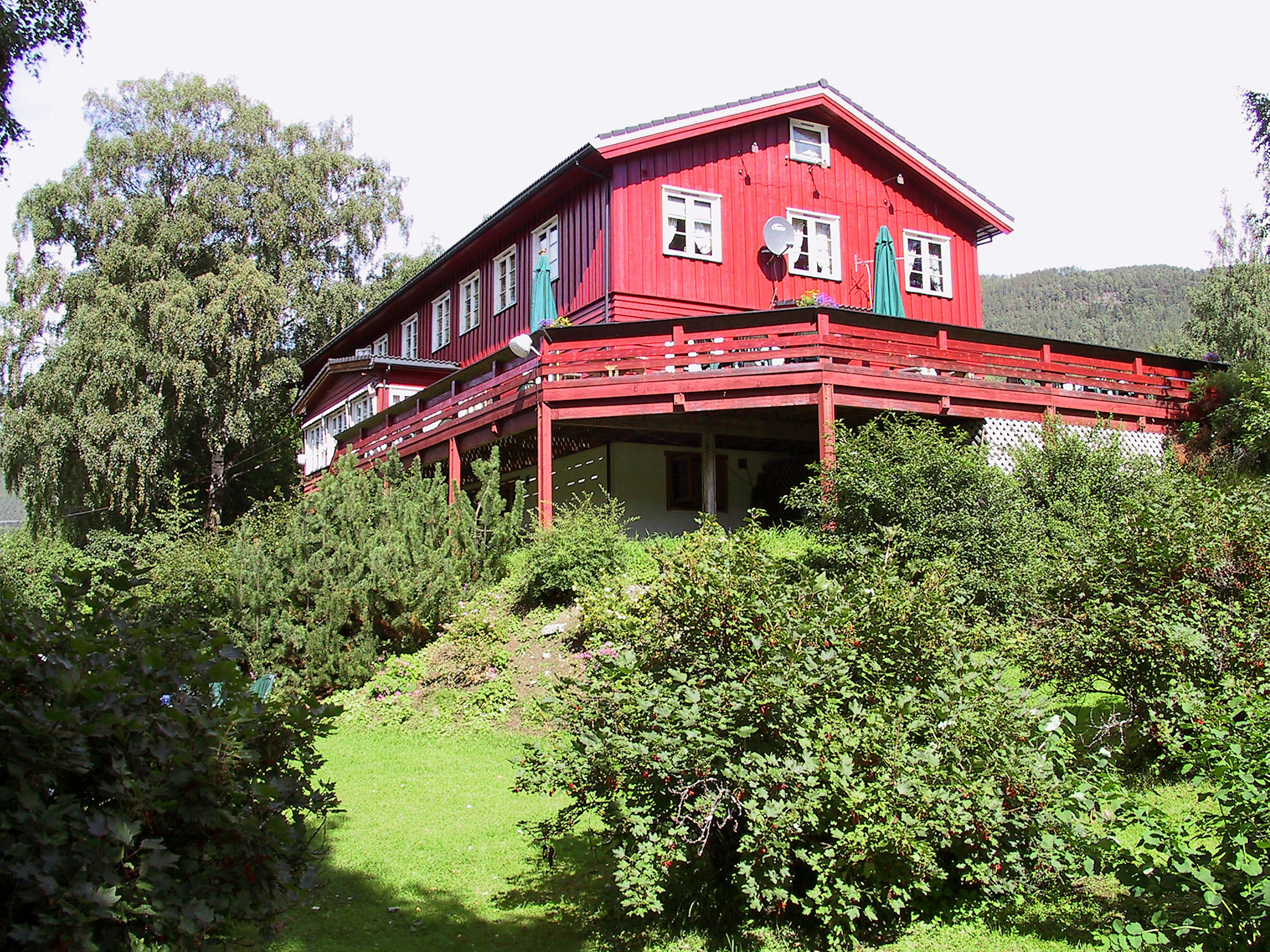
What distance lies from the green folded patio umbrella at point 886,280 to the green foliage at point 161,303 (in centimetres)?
1690

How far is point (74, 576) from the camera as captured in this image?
3.73 meters

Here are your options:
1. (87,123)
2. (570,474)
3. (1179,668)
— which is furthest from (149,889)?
(87,123)

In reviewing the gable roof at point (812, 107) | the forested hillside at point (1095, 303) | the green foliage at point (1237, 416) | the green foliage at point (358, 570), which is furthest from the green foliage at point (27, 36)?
the forested hillside at point (1095, 303)

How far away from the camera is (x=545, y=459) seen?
16.0 m

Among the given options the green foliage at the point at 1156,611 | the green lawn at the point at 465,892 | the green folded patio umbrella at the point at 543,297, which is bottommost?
the green lawn at the point at 465,892

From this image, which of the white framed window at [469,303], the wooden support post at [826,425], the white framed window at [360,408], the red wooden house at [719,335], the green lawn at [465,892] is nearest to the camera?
the green lawn at [465,892]

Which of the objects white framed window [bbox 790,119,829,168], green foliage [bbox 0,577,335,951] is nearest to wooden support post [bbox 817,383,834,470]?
white framed window [bbox 790,119,829,168]

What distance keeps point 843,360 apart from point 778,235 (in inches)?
251

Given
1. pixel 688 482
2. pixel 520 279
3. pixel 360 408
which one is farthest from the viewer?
pixel 360 408

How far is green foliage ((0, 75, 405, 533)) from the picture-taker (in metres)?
26.5

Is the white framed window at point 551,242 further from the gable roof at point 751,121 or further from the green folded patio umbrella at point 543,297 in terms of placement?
the gable roof at point 751,121

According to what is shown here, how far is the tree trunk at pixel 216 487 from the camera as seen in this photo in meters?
30.4

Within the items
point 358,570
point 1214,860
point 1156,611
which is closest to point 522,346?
point 358,570

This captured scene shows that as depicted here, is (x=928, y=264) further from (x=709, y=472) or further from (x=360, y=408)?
(x=360, y=408)
